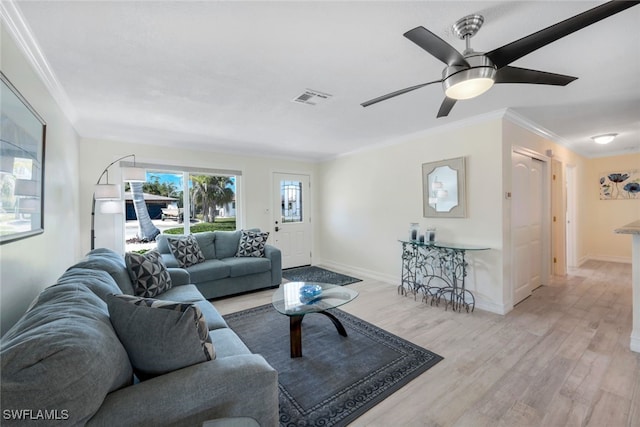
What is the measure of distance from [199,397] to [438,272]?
3.45m

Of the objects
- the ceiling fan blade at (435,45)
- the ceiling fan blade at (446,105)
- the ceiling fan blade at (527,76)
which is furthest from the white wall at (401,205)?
the ceiling fan blade at (435,45)

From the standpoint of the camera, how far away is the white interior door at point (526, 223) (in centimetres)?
340

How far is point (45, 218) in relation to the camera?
2021 millimetres

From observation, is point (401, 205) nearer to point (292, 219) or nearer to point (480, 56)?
point (292, 219)

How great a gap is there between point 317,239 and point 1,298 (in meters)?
4.98

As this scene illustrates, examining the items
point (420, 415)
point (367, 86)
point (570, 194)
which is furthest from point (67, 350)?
point (570, 194)

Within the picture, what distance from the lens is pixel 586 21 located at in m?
1.19

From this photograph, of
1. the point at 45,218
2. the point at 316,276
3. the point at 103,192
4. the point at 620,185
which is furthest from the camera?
the point at 620,185

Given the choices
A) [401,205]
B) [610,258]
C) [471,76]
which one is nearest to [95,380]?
[471,76]

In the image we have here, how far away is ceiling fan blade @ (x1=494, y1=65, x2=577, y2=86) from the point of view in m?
1.63

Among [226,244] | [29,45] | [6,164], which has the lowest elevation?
[226,244]

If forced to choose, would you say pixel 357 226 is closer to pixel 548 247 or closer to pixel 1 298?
pixel 548 247

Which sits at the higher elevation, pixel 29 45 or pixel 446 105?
pixel 29 45

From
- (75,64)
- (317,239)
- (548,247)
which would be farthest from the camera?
(317,239)
